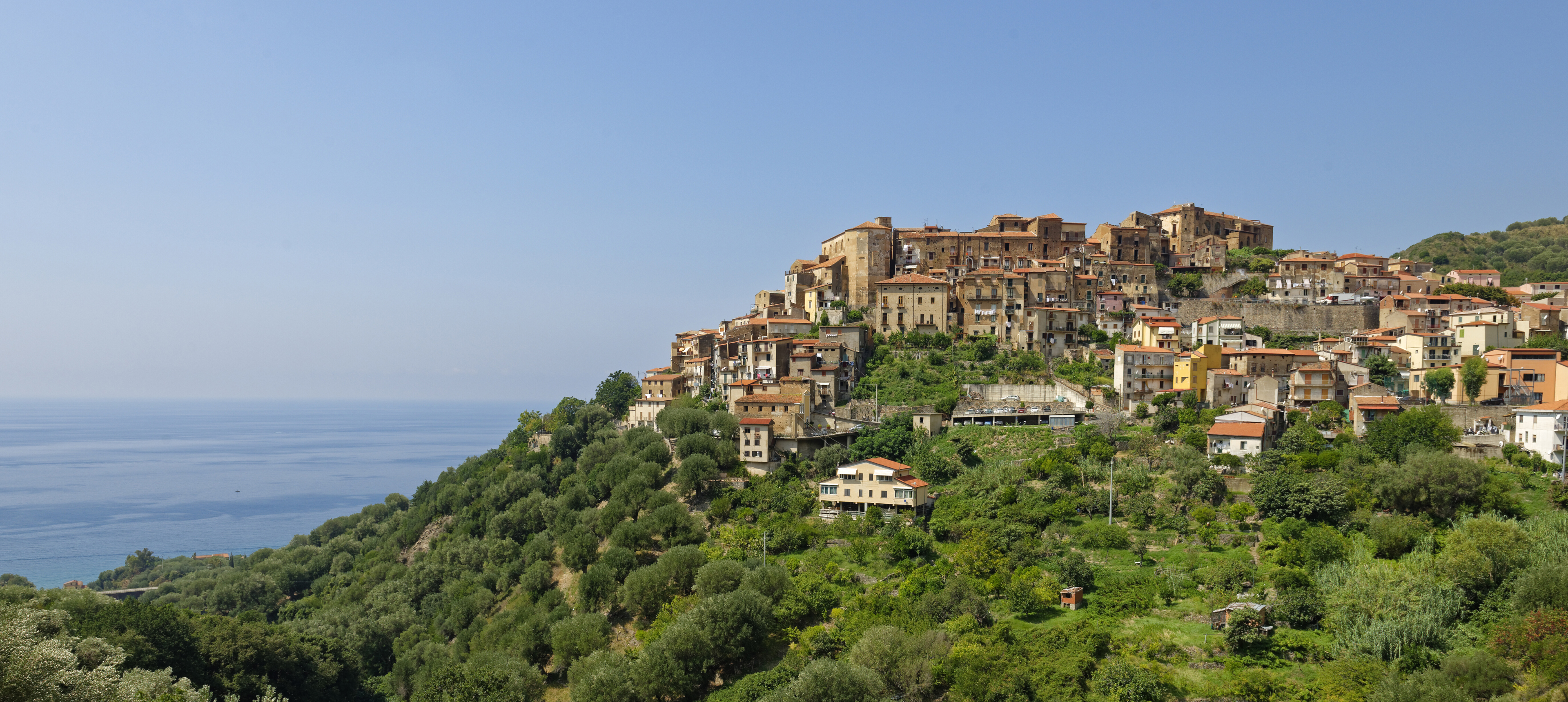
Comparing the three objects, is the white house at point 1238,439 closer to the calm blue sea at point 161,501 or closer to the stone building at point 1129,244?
the stone building at point 1129,244

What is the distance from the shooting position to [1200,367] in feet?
155

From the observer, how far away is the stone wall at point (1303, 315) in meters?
55.4

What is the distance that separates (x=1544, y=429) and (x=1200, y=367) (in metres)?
14.0

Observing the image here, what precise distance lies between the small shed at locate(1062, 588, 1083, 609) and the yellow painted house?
1908cm

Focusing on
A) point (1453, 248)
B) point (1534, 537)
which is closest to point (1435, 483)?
point (1534, 537)

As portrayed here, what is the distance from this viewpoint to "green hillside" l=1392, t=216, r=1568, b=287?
78.6 m

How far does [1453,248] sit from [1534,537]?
77.6 m

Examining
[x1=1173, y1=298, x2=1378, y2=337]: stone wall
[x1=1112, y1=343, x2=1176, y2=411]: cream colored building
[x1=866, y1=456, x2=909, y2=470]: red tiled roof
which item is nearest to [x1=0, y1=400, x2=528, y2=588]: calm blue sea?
[x1=866, y1=456, x2=909, y2=470]: red tiled roof

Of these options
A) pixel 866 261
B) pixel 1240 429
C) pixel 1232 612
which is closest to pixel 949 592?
pixel 1232 612

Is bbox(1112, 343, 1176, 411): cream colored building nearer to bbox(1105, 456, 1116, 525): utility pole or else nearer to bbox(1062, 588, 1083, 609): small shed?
bbox(1105, 456, 1116, 525): utility pole

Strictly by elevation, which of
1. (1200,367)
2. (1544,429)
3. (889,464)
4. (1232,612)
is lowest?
(1232,612)

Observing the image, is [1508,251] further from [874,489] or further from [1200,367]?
[874,489]

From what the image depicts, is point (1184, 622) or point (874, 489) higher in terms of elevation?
point (874, 489)

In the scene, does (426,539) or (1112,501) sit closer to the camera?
(1112,501)
